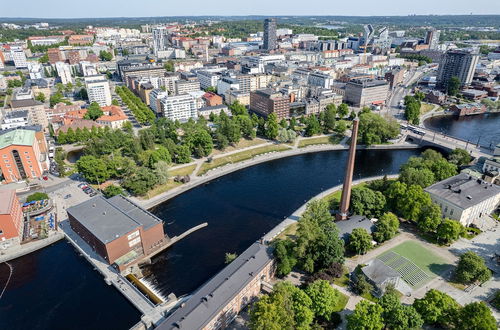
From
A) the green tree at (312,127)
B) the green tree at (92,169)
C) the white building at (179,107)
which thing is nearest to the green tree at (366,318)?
the green tree at (92,169)

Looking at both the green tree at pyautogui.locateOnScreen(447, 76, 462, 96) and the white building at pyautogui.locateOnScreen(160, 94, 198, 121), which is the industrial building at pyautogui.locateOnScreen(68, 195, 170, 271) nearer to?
the white building at pyautogui.locateOnScreen(160, 94, 198, 121)

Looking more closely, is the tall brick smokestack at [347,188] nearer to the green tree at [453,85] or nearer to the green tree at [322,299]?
the green tree at [322,299]

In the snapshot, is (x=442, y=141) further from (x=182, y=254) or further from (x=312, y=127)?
(x=182, y=254)

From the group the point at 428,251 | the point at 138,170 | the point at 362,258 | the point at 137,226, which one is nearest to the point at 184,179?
the point at 138,170

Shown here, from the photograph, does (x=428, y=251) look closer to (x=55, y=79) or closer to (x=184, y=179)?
(x=184, y=179)

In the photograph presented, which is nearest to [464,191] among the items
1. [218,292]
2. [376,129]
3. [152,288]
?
[376,129]

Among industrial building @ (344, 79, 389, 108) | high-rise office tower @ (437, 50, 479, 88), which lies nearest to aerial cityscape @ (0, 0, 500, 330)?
industrial building @ (344, 79, 389, 108)
